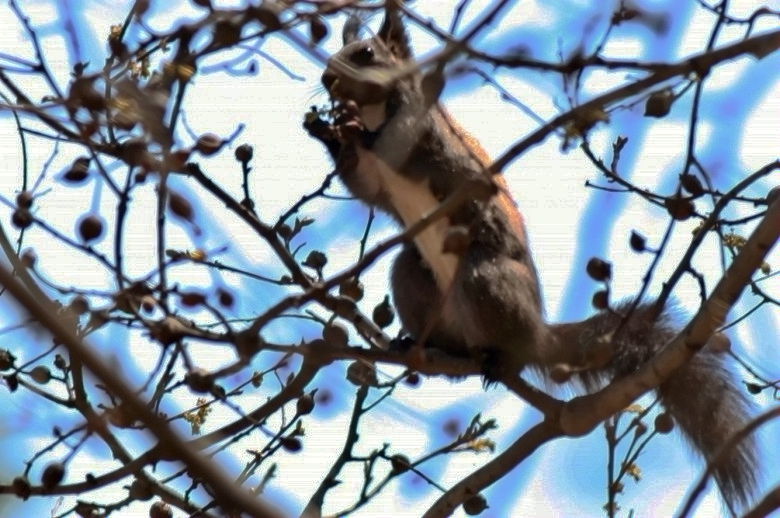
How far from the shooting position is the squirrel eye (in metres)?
4.70

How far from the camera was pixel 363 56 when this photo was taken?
4.75 meters

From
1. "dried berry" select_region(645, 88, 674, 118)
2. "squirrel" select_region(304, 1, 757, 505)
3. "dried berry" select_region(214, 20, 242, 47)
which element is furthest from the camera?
"squirrel" select_region(304, 1, 757, 505)

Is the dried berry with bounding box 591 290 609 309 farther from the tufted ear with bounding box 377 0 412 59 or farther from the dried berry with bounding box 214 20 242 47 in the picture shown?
the tufted ear with bounding box 377 0 412 59

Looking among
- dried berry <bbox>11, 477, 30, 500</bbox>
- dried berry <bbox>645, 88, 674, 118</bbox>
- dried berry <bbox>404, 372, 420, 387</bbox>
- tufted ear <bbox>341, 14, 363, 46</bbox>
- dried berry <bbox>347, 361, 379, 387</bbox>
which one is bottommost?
dried berry <bbox>11, 477, 30, 500</bbox>

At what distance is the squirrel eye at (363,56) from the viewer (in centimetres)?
470

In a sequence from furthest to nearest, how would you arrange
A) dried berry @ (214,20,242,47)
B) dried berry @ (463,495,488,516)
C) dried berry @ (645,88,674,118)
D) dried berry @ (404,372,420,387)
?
dried berry @ (404,372,420,387) → dried berry @ (463,495,488,516) → dried berry @ (645,88,674,118) → dried berry @ (214,20,242,47)

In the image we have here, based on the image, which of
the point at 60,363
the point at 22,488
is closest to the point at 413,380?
the point at 60,363

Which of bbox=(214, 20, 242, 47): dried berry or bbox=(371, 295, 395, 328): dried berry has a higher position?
bbox=(371, 295, 395, 328): dried berry

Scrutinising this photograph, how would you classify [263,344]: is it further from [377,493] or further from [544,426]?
[544,426]

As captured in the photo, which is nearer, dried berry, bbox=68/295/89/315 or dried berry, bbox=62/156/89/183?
dried berry, bbox=68/295/89/315

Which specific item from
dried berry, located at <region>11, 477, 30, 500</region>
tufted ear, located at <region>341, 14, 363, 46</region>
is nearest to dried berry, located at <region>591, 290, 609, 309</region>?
dried berry, located at <region>11, 477, 30, 500</region>

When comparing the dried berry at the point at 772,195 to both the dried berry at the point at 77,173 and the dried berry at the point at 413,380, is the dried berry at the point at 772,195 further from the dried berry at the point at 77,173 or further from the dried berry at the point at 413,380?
the dried berry at the point at 77,173

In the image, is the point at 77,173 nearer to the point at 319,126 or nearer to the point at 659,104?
the point at 319,126

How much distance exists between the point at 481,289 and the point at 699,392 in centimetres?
94
